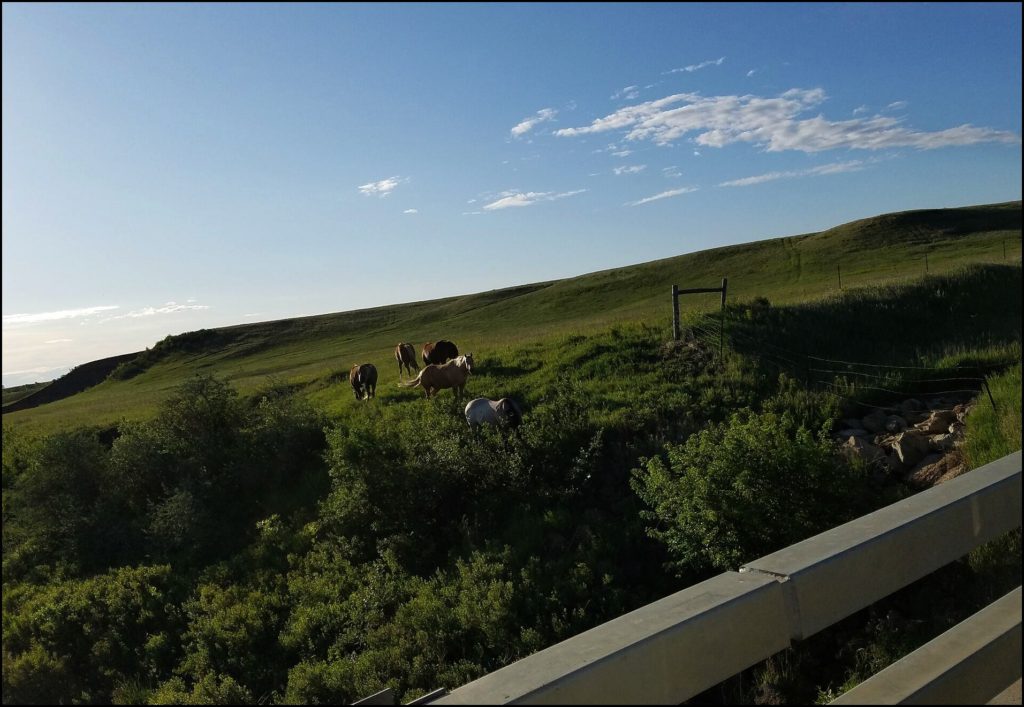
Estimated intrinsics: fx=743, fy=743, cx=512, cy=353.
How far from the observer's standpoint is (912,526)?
3137 millimetres

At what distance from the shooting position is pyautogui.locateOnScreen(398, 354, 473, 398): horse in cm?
1734

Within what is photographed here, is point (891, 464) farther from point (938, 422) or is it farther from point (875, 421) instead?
point (875, 421)

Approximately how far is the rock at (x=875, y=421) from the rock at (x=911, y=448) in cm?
124

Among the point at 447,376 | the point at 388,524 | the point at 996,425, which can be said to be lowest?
the point at 388,524

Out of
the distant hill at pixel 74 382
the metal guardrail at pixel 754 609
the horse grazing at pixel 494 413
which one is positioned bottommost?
the horse grazing at pixel 494 413

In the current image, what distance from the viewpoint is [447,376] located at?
57.2ft

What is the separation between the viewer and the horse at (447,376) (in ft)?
56.9

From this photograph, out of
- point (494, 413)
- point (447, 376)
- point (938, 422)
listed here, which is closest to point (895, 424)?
point (938, 422)

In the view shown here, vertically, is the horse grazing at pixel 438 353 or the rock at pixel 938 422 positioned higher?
the horse grazing at pixel 438 353

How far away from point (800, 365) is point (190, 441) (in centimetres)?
1253

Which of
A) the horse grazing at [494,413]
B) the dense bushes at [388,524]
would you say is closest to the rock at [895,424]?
the dense bushes at [388,524]

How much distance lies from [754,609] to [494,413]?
10.9 m

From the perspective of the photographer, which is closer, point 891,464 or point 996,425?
point 996,425

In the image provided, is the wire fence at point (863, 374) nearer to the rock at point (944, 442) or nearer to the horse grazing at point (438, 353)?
the rock at point (944, 442)
